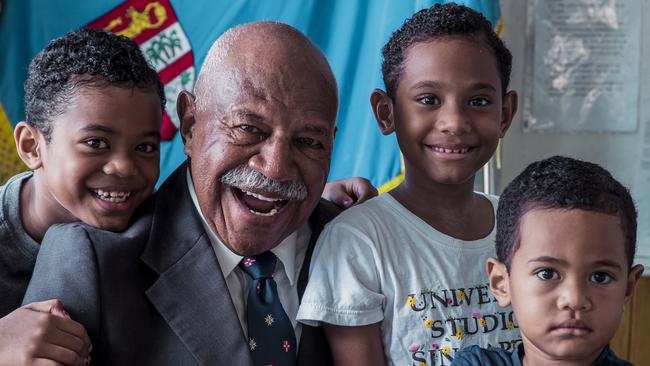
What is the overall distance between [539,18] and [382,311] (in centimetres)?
208

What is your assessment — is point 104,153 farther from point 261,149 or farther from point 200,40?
point 200,40

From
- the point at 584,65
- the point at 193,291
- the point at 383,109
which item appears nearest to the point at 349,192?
the point at 383,109

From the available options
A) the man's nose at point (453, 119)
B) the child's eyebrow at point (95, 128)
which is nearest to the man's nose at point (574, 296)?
the man's nose at point (453, 119)

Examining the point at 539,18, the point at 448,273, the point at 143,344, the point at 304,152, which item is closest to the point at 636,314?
the point at 539,18

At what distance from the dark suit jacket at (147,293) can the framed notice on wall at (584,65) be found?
2.06 m

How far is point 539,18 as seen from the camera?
3594 millimetres

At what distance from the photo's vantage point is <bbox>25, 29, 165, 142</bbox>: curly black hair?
1.93 metres

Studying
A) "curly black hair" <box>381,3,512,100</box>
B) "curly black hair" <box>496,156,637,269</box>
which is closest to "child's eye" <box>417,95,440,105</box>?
"curly black hair" <box>381,3,512,100</box>

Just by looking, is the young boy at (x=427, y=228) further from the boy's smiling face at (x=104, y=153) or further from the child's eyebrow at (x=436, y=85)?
the boy's smiling face at (x=104, y=153)

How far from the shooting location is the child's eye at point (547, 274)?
163cm

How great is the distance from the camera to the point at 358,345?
1.92m

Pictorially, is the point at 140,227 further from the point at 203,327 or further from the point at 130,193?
the point at 203,327

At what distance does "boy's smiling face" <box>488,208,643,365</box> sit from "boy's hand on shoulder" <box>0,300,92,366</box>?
0.90 metres

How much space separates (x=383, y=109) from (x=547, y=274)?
738mm
